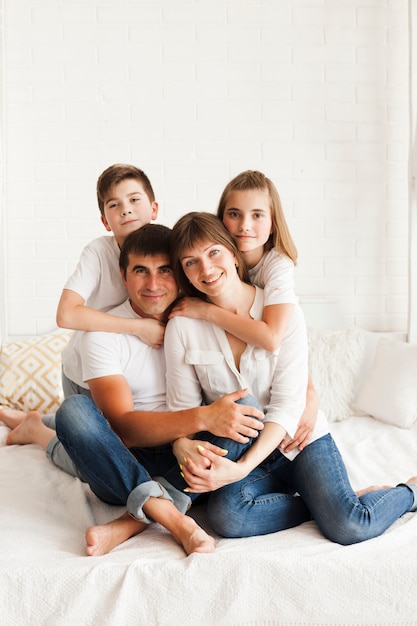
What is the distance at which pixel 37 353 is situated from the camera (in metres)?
3.21

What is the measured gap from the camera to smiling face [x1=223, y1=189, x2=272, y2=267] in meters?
1.99

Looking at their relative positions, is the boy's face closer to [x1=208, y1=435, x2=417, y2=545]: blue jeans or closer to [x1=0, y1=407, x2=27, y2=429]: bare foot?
[x1=208, y1=435, x2=417, y2=545]: blue jeans

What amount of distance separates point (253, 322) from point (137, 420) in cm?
41

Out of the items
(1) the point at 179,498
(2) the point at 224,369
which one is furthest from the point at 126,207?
(1) the point at 179,498

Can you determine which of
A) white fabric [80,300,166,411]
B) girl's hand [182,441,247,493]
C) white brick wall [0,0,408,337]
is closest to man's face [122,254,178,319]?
white fabric [80,300,166,411]

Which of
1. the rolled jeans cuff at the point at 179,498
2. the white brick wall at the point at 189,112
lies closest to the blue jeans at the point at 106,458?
the rolled jeans cuff at the point at 179,498

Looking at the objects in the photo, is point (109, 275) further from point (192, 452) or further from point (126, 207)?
point (192, 452)

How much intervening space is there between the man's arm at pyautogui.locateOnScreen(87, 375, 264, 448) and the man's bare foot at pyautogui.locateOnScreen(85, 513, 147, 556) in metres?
0.21

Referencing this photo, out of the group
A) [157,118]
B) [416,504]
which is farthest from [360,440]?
[157,118]

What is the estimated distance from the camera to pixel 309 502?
183 centimetres

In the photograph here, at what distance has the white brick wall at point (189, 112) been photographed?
3.39 meters

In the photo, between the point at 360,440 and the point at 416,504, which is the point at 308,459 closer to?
the point at 416,504

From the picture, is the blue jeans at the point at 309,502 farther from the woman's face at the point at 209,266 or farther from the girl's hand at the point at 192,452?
the woman's face at the point at 209,266

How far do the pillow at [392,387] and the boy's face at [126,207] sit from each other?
1435 mm
